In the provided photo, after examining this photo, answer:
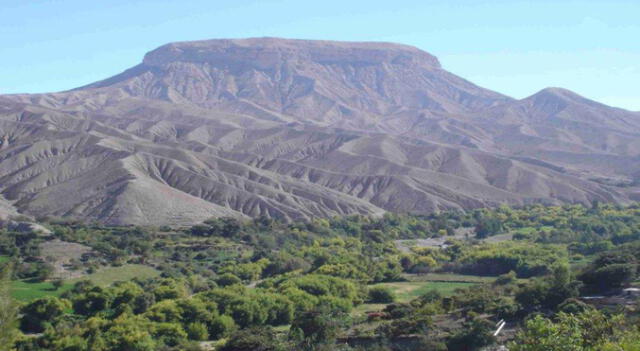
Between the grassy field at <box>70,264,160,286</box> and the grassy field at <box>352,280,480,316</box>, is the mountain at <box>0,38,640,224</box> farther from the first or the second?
the grassy field at <box>352,280,480,316</box>

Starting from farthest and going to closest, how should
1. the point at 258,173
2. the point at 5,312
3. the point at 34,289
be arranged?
the point at 258,173 < the point at 34,289 < the point at 5,312

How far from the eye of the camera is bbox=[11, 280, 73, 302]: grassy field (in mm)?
50250

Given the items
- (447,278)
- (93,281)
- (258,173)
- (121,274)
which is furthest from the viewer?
(258,173)

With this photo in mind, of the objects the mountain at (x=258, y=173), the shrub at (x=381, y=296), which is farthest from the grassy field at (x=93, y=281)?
the mountain at (x=258, y=173)

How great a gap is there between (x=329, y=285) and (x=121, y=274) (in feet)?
69.2

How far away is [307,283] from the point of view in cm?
4825

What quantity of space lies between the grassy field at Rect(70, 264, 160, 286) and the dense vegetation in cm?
42

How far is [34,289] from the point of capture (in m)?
53.4

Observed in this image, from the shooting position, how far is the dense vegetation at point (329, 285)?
32.0m

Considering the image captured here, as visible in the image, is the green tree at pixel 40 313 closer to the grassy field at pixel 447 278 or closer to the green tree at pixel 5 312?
the green tree at pixel 5 312

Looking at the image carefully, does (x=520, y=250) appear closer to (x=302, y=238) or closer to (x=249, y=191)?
(x=302, y=238)

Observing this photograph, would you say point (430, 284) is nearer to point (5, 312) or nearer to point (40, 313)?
point (40, 313)

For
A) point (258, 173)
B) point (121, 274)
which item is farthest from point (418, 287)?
point (258, 173)

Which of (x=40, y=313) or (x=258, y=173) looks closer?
(x=40, y=313)
